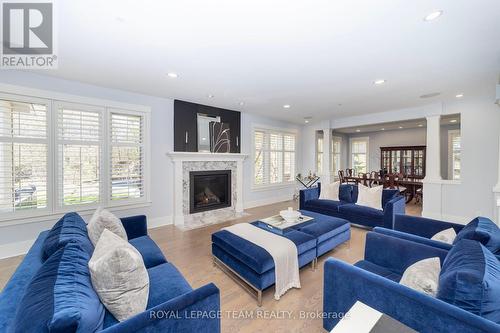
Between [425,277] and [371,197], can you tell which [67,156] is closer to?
[425,277]

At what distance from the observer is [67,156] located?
11.5 ft

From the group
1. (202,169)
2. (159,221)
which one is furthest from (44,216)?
(202,169)

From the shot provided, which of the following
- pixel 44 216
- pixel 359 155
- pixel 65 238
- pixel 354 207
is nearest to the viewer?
pixel 65 238

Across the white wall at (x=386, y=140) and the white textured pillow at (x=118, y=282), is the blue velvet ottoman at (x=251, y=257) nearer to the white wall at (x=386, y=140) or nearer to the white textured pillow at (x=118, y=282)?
the white textured pillow at (x=118, y=282)

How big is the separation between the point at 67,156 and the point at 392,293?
444 cm

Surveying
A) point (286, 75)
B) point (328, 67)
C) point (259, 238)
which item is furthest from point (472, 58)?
point (259, 238)

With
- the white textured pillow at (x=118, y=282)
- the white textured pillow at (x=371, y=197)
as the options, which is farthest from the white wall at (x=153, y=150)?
the white textured pillow at (x=118, y=282)

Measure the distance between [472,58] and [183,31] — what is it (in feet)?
11.3

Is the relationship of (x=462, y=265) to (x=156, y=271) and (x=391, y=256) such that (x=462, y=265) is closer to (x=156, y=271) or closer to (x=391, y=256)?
(x=391, y=256)

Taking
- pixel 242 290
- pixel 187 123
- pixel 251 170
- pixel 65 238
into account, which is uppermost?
pixel 187 123

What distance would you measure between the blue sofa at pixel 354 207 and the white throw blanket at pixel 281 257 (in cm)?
225

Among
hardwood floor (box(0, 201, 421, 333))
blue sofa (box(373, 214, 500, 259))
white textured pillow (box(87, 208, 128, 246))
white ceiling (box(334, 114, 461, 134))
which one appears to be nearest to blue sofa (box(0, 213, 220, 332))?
white textured pillow (box(87, 208, 128, 246))

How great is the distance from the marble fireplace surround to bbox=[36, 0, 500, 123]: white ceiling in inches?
57.1

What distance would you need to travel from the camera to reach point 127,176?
4090mm
